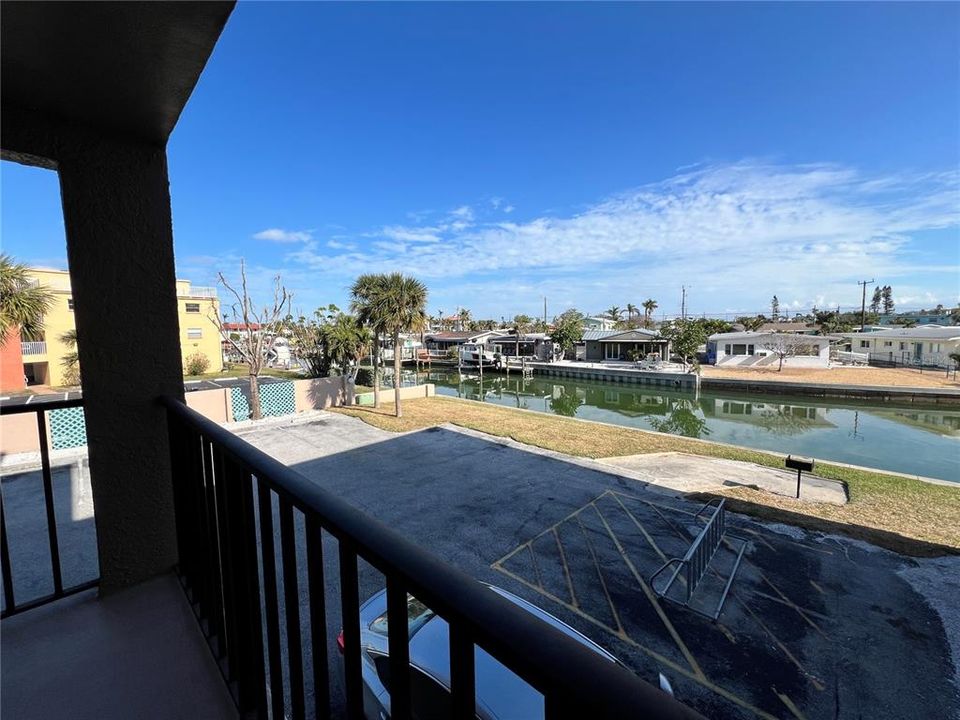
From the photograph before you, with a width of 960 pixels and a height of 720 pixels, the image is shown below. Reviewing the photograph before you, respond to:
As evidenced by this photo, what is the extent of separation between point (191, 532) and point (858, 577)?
596 cm

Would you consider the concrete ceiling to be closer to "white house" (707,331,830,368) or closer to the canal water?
the canal water

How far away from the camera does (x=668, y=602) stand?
4.01m

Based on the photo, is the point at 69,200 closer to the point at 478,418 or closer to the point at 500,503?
the point at 500,503

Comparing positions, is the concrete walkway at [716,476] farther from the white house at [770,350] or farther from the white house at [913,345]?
the white house at [913,345]

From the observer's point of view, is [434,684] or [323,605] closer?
[323,605]

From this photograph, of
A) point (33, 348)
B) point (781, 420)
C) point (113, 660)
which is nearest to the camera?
point (113, 660)

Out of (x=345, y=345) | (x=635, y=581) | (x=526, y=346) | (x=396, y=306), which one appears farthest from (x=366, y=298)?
(x=526, y=346)

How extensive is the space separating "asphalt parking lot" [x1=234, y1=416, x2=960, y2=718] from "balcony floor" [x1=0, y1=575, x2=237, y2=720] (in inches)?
74.8

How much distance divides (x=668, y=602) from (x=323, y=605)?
4204 mm

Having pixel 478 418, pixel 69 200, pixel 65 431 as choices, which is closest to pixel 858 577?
pixel 69 200

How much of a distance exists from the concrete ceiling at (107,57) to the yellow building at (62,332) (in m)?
1.18

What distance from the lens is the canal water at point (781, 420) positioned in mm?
11539

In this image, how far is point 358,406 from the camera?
49.9 feet

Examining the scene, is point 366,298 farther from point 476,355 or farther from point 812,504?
point 476,355
